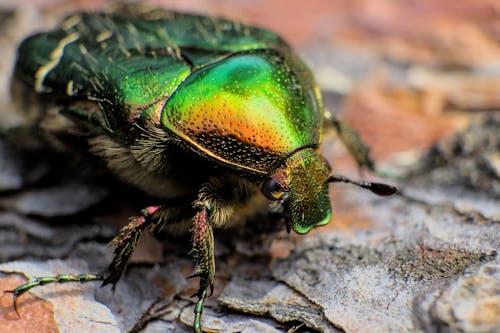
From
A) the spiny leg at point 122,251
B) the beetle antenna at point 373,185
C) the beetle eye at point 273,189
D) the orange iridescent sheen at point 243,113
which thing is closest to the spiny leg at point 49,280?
the spiny leg at point 122,251

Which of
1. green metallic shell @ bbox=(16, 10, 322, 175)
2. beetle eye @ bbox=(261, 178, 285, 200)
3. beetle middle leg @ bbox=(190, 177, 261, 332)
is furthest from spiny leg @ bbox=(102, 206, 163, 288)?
beetle eye @ bbox=(261, 178, 285, 200)

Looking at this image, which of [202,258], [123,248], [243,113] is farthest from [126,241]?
[243,113]

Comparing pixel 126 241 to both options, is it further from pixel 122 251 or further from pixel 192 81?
pixel 192 81

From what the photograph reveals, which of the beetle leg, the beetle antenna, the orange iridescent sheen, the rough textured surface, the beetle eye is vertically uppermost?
the orange iridescent sheen

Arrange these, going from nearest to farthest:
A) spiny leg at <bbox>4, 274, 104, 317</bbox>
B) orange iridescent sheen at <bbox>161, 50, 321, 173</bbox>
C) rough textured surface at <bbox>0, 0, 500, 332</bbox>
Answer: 1. rough textured surface at <bbox>0, 0, 500, 332</bbox>
2. spiny leg at <bbox>4, 274, 104, 317</bbox>
3. orange iridescent sheen at <bbox>161, 50, 321, 173</bbox>

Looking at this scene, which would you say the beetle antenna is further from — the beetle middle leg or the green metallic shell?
the beetle middle leg

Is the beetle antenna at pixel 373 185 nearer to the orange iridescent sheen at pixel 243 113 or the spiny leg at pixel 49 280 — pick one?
the orange iridescent sheen at pixel 243 113

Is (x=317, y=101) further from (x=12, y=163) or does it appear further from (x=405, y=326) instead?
(x=12, y=163)
